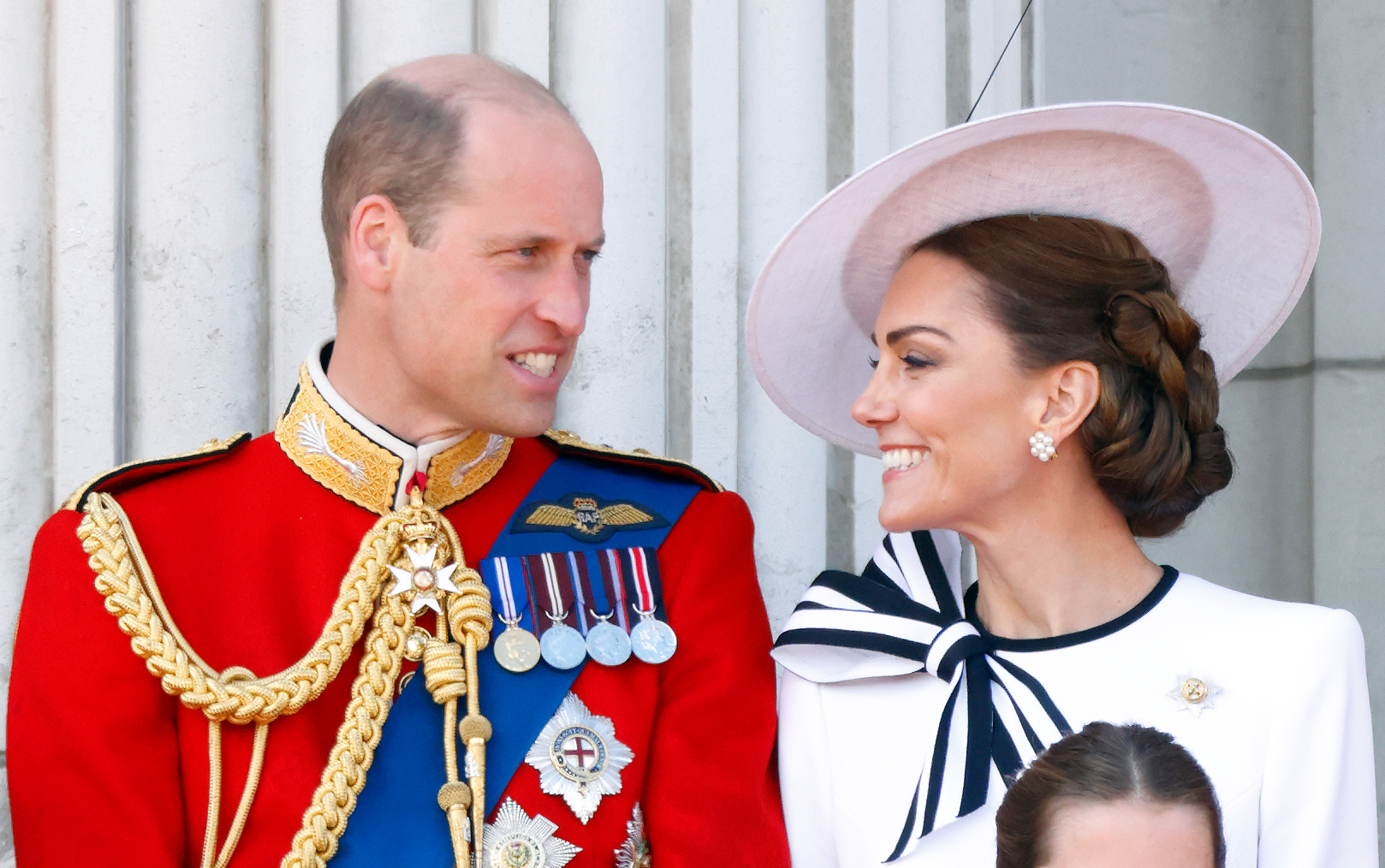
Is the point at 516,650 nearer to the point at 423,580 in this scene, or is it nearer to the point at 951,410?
the point at 423,580

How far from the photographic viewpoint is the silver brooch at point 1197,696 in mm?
1896

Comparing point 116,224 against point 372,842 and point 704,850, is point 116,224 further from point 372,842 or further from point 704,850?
point 704,850

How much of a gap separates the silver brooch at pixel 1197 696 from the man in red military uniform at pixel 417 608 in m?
0.54

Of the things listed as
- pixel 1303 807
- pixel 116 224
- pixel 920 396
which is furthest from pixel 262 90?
pixel 1303 807

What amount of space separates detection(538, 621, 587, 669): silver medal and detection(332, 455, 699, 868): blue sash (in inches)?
0.7

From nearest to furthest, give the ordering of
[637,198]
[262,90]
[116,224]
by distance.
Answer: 1. [116,224]
2. [262,90]
3. [637,198]

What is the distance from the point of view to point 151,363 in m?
2.58

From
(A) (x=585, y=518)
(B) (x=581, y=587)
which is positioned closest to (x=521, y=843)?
(B) (x=581, y=587)

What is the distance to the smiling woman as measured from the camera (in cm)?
192

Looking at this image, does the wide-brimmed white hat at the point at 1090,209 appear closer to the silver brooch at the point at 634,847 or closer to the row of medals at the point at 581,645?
the row of medals at the point at 581,645

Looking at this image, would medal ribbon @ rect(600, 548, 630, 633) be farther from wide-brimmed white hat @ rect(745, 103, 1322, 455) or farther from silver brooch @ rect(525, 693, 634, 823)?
wide-brimmed white hat @ rect(745, 103, 1322, 455)

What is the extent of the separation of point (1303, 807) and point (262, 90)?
201cm

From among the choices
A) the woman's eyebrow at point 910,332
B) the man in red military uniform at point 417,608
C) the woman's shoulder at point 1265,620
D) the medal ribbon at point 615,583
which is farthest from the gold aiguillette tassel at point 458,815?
the woman's shoulder at point 1265,620

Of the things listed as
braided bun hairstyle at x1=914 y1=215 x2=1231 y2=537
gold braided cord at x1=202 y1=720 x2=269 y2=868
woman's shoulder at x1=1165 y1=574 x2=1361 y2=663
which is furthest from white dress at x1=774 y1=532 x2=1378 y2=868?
gold braided cord at x1=202 y1=720 x2=269 y2=868
